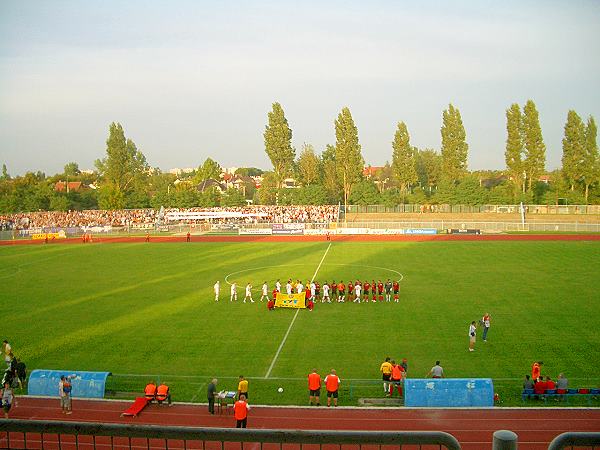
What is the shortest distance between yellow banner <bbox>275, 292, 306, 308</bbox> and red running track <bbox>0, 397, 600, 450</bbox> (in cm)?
1122

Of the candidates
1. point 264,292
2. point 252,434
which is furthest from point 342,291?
point 252,434

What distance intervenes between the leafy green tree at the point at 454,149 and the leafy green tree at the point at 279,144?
26.1m

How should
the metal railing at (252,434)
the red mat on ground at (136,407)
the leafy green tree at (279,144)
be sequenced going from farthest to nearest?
1. the leafy green tree at (279,144)
2. the red mat on ground at (136,407)
3. the metal railing at (252,434)

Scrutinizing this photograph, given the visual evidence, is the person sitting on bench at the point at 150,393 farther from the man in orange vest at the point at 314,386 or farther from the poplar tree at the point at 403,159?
the poplar tree at the point at 403,159

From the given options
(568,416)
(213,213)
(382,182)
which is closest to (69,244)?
(213,213)

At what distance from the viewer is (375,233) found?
199 feet

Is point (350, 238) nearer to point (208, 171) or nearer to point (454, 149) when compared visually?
point (454, 149)

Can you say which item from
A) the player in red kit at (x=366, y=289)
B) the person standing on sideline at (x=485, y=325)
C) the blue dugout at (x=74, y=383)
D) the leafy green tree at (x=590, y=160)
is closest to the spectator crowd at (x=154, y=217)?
the leafy green tree at (x=590, y=160)

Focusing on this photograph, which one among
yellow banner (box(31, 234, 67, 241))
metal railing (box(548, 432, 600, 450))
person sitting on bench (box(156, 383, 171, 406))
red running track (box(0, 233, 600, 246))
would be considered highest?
metal railing (box(548, 432, 600, 450))

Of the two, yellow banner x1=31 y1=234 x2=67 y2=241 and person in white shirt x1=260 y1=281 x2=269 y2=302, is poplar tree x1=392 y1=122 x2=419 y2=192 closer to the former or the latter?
yellow banner x1=31 y1=234 x2=67 y2=241

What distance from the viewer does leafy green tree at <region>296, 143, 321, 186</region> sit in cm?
9956

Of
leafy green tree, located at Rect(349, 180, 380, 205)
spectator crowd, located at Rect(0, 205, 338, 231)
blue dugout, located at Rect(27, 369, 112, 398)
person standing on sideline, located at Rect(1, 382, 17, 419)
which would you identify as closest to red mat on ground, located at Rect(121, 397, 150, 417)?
blue dugout, located at Rect(27, 369, 112, 398)

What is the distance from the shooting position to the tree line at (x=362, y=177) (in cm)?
7950

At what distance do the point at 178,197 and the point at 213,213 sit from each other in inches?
706
